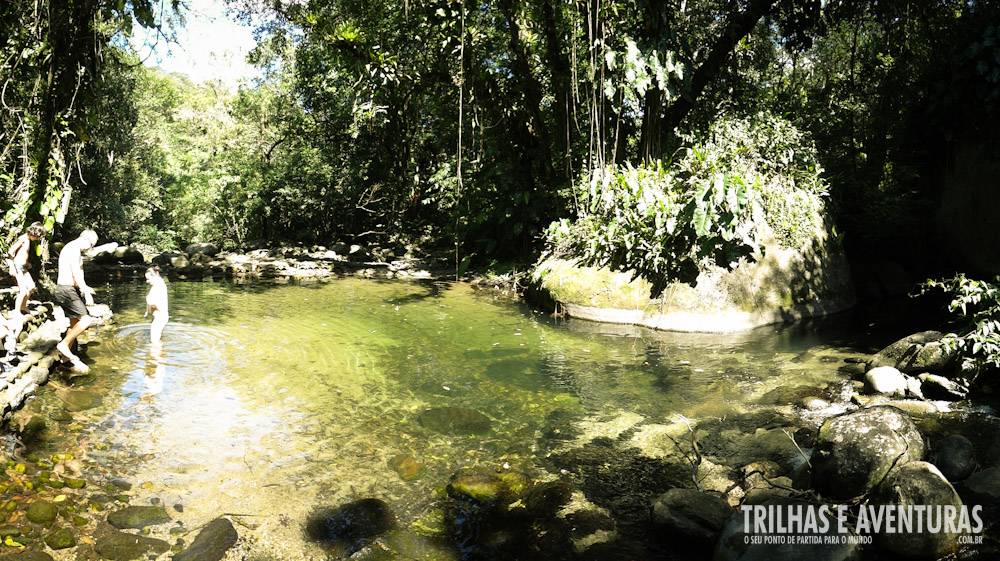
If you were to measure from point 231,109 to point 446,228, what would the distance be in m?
11.0

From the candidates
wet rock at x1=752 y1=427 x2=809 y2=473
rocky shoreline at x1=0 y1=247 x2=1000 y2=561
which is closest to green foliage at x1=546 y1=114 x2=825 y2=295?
rocky shoreline at x1=0 y1=247 x2=1000 y2=561

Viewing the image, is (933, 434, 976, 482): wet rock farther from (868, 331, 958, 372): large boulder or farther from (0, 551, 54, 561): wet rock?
(0, 551, 54, 561): wet rock

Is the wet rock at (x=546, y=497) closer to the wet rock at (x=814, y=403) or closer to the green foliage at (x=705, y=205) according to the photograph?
the wet rock at (x=814, y=403)

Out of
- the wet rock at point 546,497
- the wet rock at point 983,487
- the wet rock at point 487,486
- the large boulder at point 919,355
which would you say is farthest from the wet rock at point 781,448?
the large boulder at point 919,355

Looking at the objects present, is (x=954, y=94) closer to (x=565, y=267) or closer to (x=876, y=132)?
(x=876, y=132)

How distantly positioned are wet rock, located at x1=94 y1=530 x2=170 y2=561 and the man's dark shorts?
427cm

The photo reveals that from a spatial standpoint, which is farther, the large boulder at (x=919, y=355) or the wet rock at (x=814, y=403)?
the large boulder at (x=919, y=355)

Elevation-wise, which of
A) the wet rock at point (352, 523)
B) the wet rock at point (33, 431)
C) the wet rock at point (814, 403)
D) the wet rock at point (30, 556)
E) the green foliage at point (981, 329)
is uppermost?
the green foliage at point (981, 329)

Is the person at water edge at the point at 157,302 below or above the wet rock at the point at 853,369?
above

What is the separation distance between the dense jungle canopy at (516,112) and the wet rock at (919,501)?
5.98 metres

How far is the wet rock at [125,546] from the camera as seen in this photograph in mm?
3818

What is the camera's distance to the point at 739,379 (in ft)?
24.4

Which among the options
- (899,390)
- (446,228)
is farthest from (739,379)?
(446,228)

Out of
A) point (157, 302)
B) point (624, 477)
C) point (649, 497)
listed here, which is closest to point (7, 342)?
point (157, 302)
